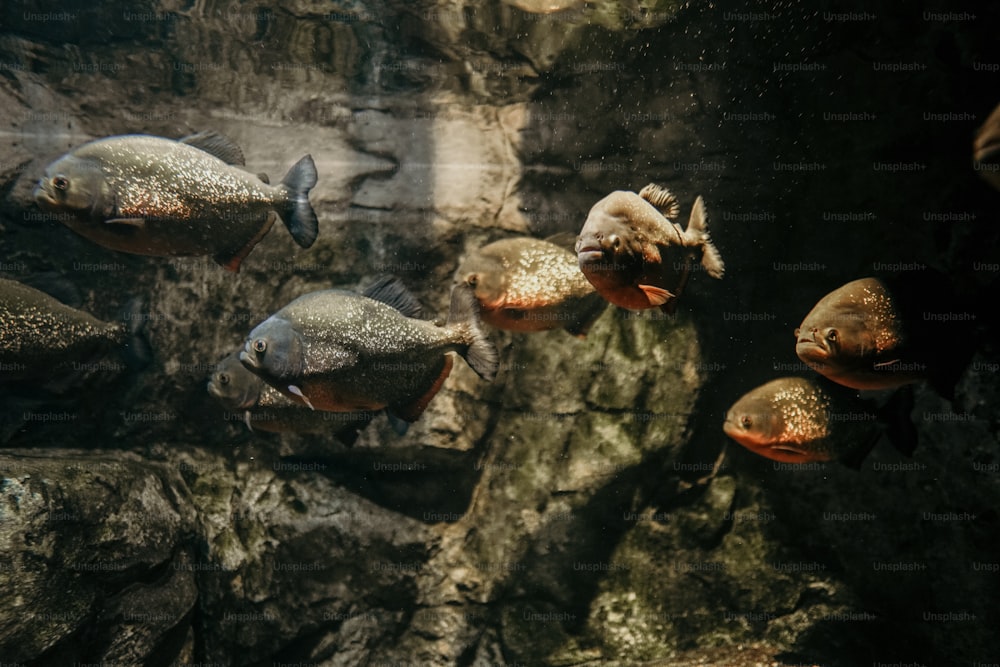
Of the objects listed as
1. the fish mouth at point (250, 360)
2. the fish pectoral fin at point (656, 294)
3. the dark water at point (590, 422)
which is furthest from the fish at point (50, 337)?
the fish pectoral fin at point (656, 294)

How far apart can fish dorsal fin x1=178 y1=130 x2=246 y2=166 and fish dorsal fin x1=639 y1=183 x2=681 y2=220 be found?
8.40 ft

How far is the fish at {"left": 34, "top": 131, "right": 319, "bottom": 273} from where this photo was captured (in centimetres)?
307

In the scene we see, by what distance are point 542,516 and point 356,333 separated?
2798 millimetres

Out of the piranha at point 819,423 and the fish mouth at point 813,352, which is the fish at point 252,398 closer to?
the piranha at point 819,423

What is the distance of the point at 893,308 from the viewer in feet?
8.98

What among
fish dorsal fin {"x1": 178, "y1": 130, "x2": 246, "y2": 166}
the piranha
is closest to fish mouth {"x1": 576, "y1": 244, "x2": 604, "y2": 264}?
the piranha

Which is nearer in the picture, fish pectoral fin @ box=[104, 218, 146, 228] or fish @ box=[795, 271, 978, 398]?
fish @ box=[795, 271, 978, 398]

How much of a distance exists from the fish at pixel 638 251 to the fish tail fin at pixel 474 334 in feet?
2.35

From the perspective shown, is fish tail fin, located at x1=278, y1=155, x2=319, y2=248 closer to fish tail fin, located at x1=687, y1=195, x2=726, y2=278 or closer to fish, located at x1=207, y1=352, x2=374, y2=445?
fish, located at x1=207, y1=352, x2=374, y2=445

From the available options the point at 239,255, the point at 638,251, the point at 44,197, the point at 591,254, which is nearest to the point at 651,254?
the point at 638,251

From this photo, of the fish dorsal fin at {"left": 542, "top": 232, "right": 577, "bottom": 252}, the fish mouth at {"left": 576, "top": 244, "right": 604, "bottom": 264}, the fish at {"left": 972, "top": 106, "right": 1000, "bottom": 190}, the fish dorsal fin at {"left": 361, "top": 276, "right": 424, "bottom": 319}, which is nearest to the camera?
the fish at {"left": 972, "top": 106, "right": 1000, "bottom": 190}

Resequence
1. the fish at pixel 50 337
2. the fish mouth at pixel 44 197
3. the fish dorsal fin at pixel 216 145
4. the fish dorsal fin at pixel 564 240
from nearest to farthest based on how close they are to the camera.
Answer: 1. the fish mouth at pixel 44 197
2. the fish dorsal fin at pixel 216 145
3. the fish at pixel 50 337
4. the fish dorsal fin at pixel 564 240

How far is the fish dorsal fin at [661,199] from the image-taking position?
314 cm

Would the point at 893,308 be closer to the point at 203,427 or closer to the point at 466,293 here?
the point at 466,293
